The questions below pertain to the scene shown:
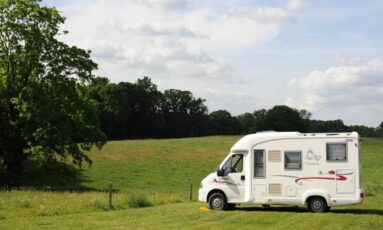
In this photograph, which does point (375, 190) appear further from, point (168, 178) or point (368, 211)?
point (168, 178)

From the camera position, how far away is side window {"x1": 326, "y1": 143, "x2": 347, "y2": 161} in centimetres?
1966

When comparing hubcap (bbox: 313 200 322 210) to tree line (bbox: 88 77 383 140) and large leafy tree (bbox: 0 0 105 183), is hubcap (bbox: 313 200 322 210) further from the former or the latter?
tree line (bbox: 88 77 383 140)

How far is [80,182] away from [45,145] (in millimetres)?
9580

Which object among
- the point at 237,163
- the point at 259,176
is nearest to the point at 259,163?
the point at 259,176

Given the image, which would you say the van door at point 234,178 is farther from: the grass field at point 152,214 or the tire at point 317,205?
the tire at point 317,205

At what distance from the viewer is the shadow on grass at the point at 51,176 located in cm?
3750

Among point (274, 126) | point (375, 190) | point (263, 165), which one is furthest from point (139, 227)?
point (274, 126)

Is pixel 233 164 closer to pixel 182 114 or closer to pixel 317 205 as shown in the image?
pixel 317 205

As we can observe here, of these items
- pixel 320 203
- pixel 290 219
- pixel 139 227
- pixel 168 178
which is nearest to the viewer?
pixel 139 227

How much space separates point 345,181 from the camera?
19.5 m

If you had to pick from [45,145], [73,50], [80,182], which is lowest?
[80,182]

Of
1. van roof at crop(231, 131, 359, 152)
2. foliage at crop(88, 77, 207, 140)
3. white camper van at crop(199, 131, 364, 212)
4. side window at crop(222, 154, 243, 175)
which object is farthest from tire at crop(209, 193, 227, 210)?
foliage at crop(88, 77, 207, 140)

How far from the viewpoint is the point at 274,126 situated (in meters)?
114

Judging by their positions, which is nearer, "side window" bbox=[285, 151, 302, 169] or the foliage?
"side window" bbox=[285, 151, 302, 169]
